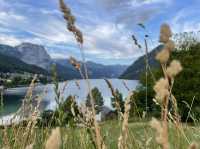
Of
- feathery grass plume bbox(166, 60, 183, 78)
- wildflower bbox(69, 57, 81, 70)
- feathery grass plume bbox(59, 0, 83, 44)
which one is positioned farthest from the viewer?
wildflower bbox(69, 57, 81, 70)

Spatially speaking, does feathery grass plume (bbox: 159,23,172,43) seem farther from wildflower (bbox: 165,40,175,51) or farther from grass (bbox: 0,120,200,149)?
grass (bbox: 0,120,200,149)

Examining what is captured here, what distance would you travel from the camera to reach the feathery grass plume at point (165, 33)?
2.60ft

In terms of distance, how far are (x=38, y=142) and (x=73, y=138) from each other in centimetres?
50

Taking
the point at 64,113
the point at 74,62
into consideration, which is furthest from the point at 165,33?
the point at 64,113

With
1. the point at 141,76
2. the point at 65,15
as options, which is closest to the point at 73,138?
the point at 65,15

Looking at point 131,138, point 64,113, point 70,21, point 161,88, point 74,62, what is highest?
point 70,21

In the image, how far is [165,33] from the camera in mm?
811

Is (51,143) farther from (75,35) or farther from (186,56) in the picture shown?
(186,56)

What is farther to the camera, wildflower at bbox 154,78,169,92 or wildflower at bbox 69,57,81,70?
wildflower at bbox 69,57,81,70

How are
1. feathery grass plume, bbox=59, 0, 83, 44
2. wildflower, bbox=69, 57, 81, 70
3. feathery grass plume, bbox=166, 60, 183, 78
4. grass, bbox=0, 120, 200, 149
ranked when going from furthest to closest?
grass, bbox=0, 120, 200, 149
wildflower, bbox=69, 57, 81, 70
feathery grass plume, bbox=59, 0, 83, 44
feathery grass plume, bbox=166, 60, 183, 78

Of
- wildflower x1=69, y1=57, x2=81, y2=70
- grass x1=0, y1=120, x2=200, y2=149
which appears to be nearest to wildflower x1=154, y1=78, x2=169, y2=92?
wildflower x1=69, y1=57, x2=81, y2=70

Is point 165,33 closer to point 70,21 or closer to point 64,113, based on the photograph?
point 70,21

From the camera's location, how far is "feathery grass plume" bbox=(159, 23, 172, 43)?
792mm

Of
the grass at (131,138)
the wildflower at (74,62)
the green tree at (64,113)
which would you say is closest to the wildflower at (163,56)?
the wildflower at (74,62)
